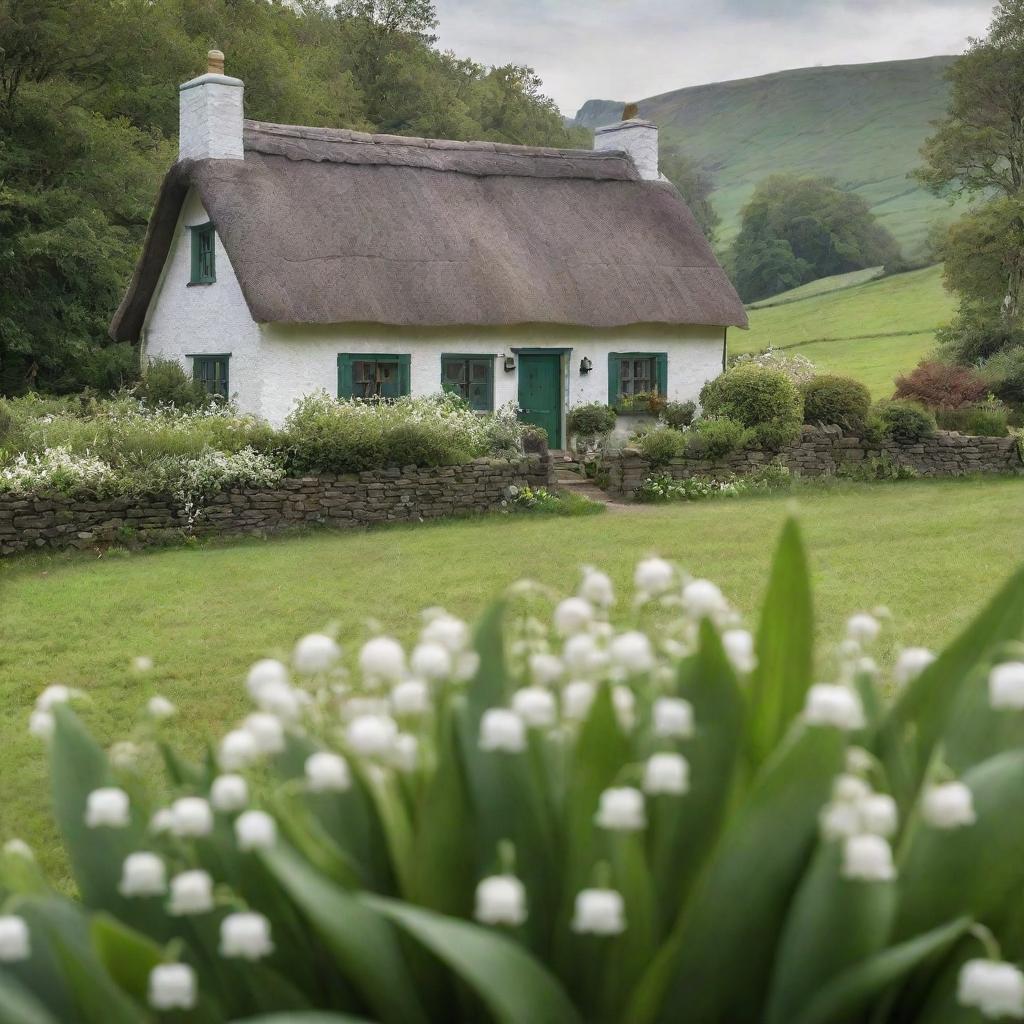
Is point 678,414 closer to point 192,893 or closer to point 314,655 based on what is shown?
point 314,655

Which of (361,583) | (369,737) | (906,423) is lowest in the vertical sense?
(361,583)

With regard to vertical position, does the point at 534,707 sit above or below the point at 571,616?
below

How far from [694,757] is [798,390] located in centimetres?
1975

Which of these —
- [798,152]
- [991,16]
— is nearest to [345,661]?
[991,16]

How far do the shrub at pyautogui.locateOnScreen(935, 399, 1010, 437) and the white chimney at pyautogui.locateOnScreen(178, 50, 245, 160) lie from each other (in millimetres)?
13376

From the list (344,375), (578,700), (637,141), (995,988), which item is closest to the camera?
(995,988)

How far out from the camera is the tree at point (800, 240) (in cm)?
7519

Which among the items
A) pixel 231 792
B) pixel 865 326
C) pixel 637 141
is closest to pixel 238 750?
pixel 231 792

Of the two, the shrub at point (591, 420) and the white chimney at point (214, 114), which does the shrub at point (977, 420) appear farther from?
the white chimney at point (214, 114)

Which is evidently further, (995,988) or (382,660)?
(382,660)

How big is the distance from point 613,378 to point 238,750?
20.4 metres

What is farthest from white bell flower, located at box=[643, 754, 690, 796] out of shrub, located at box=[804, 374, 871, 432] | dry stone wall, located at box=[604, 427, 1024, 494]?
shrub, located at box=[804, 374, 871, 432]

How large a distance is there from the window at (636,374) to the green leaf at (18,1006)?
20.4m

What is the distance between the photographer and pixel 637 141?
24.5 meters
